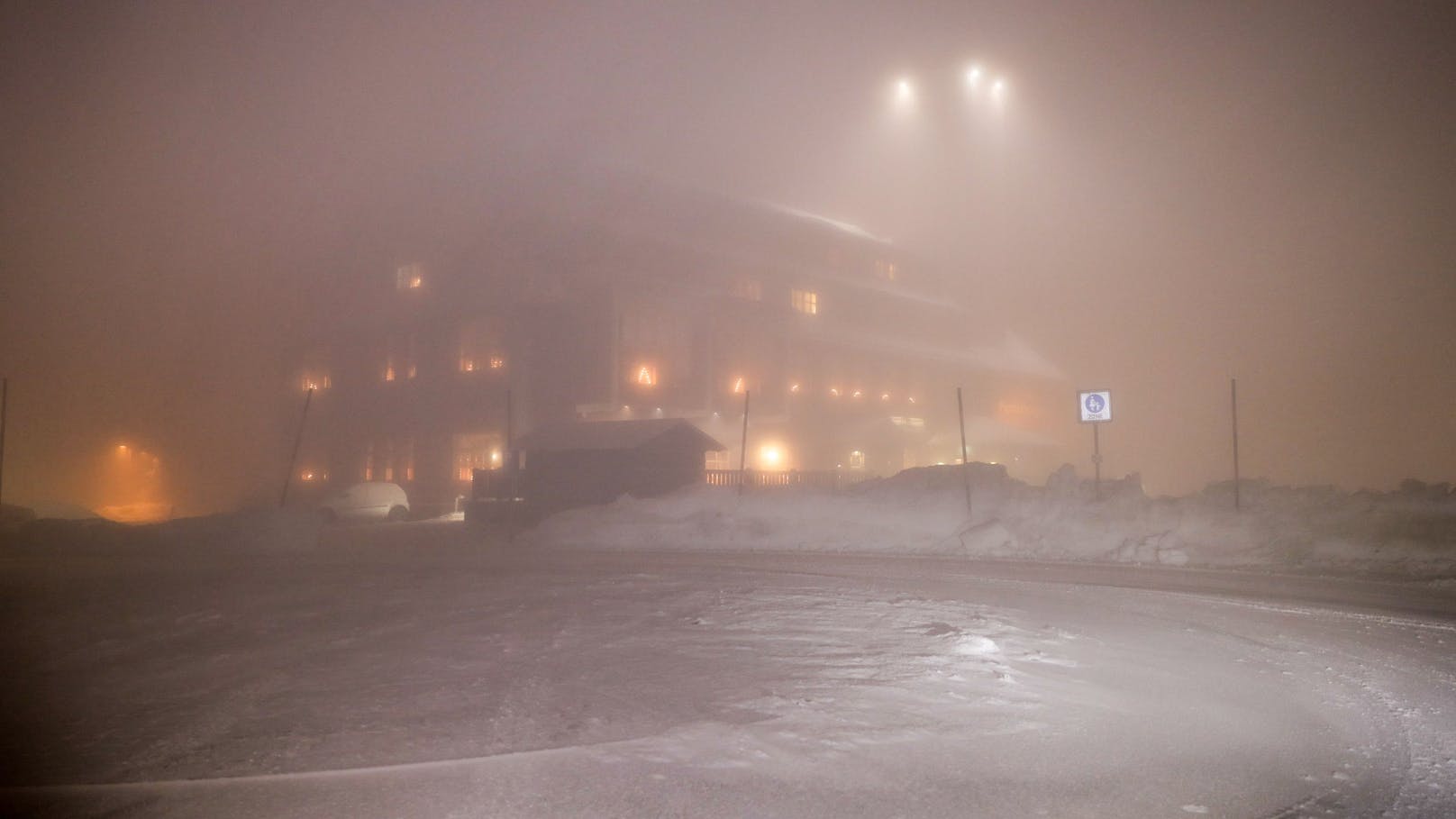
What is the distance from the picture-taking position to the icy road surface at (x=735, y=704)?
15.6ft

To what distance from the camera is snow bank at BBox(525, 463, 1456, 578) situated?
17484mm

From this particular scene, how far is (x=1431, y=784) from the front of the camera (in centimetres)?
489

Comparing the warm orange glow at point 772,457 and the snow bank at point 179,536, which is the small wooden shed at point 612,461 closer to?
the snow bank at point 179,536

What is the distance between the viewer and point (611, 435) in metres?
37.5

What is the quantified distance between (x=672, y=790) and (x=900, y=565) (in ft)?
45.7

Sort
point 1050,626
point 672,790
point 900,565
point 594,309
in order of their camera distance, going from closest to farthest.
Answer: point 672,790
point 1050,626
point 900,565
point 594,309

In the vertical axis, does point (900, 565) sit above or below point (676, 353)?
below

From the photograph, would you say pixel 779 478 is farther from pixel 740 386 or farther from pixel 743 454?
pixel 740 386

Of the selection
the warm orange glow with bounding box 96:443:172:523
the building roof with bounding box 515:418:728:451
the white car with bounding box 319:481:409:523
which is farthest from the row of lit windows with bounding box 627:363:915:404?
the warm orange glow with bounding box 96:443:172:523

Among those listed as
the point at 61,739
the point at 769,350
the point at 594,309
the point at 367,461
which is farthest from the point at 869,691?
the point at 367,461

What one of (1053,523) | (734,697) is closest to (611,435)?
(1053,523)

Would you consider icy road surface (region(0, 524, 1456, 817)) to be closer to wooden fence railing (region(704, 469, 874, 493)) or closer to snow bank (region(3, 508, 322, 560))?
snow bank (region(3, 508, 322, 560))

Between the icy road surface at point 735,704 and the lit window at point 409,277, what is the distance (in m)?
42.1

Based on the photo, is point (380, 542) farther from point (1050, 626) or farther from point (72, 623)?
point (1050, 626)
